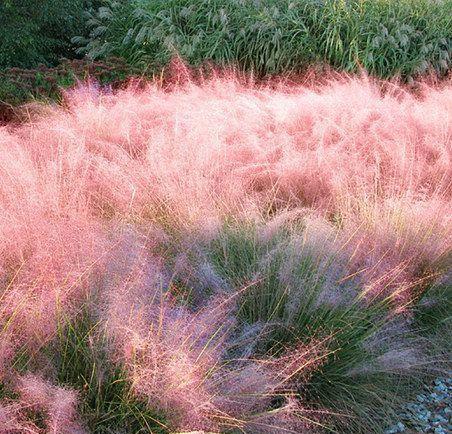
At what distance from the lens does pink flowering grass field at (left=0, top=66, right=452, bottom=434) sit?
8.19ft

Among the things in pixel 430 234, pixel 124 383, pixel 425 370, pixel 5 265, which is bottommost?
pixel 425 370

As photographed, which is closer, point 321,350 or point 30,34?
point 321,350

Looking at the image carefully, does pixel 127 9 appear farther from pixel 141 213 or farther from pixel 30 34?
pixel 141 213

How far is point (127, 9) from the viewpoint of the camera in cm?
1101

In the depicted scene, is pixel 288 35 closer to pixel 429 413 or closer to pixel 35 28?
pixel 35 28

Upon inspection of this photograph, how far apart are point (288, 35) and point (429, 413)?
7.29m

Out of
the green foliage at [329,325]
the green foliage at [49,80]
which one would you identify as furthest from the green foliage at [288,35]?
the green foliage at [329,325]

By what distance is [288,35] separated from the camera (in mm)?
9781

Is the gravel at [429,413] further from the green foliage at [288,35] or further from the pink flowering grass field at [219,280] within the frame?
the green foliage at [288,35]

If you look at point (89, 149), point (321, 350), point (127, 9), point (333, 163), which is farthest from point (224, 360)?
point (127, 9)

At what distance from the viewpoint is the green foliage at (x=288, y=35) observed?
9.64m

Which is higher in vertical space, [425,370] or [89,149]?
[89,149]

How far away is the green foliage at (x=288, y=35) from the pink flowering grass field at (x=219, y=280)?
4146 millimetres

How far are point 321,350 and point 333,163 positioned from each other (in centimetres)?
215
